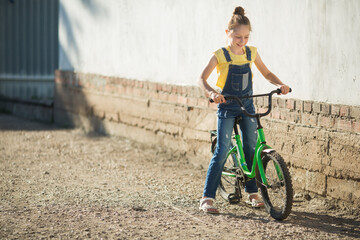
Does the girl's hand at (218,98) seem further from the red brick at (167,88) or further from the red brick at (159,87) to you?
the red brick at (159,87)

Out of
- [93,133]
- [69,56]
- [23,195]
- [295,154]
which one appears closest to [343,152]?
[295,154]

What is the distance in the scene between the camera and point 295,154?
16.7 ft

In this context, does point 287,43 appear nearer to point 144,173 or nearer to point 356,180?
point 356,180

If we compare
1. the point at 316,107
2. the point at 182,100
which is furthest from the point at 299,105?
the point at 182,100

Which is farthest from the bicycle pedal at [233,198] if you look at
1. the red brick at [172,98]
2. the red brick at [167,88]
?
the red brick at [167,88]

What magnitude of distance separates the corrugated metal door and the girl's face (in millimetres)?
7047

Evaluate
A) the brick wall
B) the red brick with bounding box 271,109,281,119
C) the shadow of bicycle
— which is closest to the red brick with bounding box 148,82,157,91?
the brick wall

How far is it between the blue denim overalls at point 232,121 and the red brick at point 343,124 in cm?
72

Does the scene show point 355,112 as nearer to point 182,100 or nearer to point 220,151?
point 220,151

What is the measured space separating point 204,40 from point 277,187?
2.52 meters

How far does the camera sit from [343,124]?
15.1ft

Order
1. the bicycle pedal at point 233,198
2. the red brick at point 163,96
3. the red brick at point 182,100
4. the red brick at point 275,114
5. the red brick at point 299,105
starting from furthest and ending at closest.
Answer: the red brick at point 163,96 → the red brick at point 182,100 → the red brick at point 275,114 → the red brick at point 299,105 → the bicycle pedal at point 233,198

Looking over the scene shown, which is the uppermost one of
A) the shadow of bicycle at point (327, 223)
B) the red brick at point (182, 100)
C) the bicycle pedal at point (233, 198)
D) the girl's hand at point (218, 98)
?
the girl's hand at point (218, 98)

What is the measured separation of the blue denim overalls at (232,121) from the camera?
445cm
